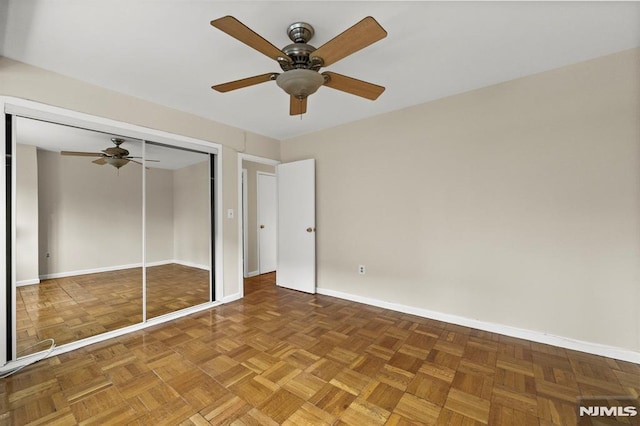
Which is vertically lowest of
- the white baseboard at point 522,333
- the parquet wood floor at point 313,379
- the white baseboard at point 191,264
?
the parquet wood floor at point 313,379

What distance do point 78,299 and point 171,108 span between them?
7.56 ft

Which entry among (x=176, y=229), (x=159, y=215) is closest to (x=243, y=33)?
(x=159, y=215)

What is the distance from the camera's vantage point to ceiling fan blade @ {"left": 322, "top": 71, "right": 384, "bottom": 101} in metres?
1.81

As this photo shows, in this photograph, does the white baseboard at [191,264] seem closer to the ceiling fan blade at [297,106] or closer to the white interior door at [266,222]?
the white interior door at [266,222]

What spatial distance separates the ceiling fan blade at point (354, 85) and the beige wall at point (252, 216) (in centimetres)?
315

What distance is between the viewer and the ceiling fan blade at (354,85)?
1814 millimetres

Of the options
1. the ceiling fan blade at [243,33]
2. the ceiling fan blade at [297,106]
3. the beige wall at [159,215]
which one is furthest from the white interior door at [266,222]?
the ceiling fan blade at [243,33]

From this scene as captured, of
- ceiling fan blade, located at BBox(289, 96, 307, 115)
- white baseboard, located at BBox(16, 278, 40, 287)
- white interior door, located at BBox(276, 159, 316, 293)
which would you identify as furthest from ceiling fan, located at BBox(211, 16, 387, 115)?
white baseboard, located at BBox(16, 278, 40, 287)

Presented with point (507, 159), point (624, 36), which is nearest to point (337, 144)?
point (507, 159)

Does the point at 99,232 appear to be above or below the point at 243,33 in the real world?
below

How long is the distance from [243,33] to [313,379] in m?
2.20

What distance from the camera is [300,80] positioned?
1664 mm

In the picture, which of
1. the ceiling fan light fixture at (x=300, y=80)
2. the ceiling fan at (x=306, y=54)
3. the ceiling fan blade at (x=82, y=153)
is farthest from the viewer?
the ceiling fan blade at (x=82, y=153)

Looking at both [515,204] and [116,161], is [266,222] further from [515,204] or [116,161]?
[515,204]
